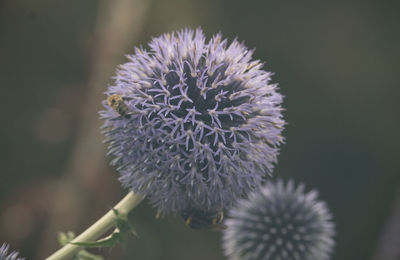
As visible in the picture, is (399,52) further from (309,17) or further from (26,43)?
(26,43)

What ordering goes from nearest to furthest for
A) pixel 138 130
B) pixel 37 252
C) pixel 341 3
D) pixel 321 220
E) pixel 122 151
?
pixel 138 130 < pixel 122 151 < pixel 321 220 < pixel 37 252 < pixel 341 3

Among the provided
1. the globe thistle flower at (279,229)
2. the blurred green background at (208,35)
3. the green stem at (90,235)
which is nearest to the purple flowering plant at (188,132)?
the green stem at (90,235)

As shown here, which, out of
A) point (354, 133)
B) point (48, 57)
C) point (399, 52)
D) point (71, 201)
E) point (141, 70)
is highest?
point (48, 57)

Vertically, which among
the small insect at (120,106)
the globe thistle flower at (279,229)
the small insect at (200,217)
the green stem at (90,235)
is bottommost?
the globe thistle flower at (279,229)

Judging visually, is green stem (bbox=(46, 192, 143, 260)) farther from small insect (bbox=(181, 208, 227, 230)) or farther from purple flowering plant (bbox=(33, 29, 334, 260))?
small insect (bbox=(181, 208, 227, 230))

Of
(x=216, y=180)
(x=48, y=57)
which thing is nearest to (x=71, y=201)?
(x=48, y=57)

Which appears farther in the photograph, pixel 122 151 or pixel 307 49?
pixel 307 49

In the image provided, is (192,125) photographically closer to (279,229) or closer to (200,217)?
A: (200,217)

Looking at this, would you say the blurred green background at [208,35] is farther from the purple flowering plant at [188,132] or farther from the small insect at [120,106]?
the small insect at [120,106]
